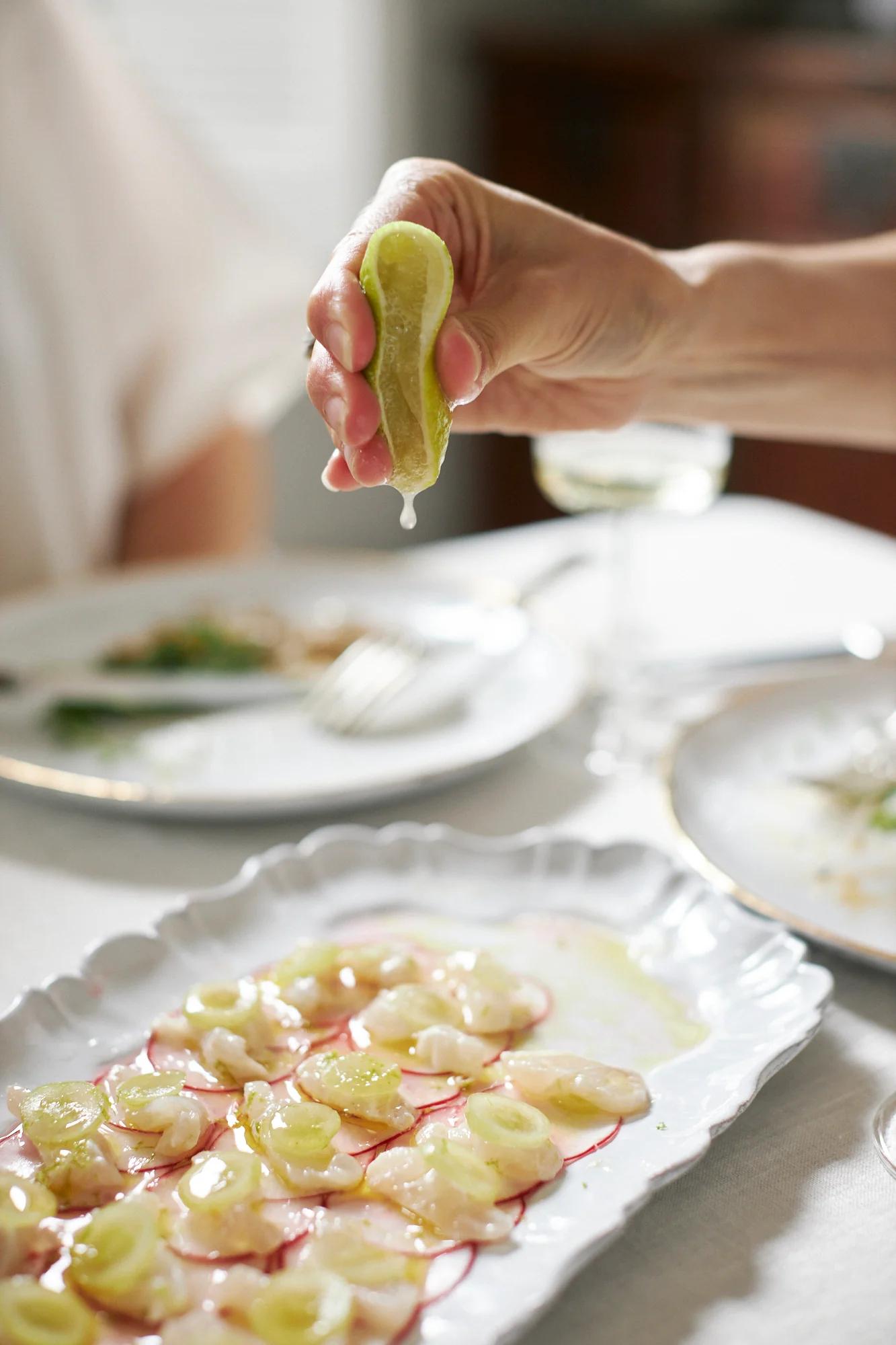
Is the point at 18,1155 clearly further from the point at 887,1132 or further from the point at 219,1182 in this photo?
the point at 887,1132

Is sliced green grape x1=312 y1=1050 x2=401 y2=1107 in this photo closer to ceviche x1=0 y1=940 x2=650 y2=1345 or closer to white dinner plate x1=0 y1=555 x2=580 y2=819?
ceviche x1=0 y1=940 x2=650 y2=1345

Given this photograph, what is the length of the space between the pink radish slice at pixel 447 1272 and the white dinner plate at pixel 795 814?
266 mm

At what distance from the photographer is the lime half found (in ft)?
1.69

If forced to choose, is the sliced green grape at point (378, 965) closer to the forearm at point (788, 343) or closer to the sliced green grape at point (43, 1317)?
the sliced green grape at point (43, 1317)

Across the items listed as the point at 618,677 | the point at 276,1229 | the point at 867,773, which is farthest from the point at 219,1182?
the point at 618,677

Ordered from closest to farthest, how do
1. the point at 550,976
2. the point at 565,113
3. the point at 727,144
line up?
1. the point at 550,976
2. the point at 727,144
3. the point at 565,113

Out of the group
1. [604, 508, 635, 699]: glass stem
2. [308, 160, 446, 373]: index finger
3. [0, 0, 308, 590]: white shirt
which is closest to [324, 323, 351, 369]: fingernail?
[308, 160, 446, 373]: index finger

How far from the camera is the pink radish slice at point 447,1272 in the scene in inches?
16.7

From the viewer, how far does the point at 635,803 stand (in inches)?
34.2

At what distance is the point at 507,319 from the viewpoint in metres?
0.63

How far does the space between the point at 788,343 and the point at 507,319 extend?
0.35 m

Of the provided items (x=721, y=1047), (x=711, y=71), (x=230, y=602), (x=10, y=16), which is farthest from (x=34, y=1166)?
(x=711, y=71)

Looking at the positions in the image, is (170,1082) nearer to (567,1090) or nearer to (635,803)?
(567,1090)

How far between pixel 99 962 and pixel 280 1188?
0.17 meters
